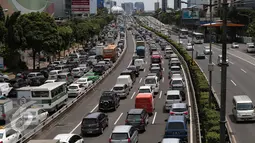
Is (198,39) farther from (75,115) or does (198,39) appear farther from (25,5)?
(75,115)

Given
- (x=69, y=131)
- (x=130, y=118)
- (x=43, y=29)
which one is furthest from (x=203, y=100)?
(x=43, y=29)

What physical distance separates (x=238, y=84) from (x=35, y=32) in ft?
107

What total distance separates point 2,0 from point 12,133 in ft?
231

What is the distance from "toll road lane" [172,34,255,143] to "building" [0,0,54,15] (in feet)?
149

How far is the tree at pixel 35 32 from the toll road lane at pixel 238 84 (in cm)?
2412

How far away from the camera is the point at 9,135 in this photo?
25016 mm

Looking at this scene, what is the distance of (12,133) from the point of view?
2553 cm

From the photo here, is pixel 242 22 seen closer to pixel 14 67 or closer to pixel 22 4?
pixel 22 4

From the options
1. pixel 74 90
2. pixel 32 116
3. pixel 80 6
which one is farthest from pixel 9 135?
pixel 80 6

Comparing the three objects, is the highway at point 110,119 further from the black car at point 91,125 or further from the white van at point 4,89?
the white van at point 4,89

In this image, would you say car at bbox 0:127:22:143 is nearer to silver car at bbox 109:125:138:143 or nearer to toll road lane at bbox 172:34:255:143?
silver car at bbox 109:125:138:143

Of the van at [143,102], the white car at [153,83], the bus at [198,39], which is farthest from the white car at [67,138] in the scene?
the bus at [198,39]

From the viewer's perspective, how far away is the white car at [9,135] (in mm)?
24294

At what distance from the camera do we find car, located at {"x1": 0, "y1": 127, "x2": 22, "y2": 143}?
24300 millimetres
